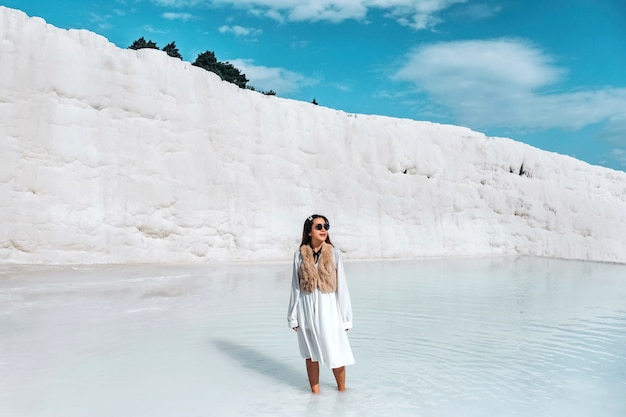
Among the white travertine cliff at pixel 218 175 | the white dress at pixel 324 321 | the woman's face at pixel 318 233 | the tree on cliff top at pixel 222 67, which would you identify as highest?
the tree on cliff top at pixel 222 67

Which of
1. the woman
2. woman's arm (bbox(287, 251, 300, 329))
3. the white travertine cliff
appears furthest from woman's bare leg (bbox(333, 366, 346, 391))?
the white travertine cliff

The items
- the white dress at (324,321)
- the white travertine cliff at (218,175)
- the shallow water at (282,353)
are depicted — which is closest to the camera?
the shallow water at (282,353)

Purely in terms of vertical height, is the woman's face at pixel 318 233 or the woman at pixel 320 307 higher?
the woman's face at pixel 318 233

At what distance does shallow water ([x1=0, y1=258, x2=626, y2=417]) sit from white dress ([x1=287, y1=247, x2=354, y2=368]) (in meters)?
0.29

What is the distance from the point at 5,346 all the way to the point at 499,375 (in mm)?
4409

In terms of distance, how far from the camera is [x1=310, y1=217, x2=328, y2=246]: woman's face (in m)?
4.27

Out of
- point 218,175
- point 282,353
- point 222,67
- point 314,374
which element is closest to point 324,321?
point 314,374

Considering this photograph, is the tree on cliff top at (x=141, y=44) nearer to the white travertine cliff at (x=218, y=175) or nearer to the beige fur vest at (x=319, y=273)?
the white travertine cliff at (x=218, y=175)

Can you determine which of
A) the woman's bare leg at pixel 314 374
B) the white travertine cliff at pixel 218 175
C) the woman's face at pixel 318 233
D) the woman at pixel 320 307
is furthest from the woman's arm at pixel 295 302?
the white travertine cliff at pixel 218 175

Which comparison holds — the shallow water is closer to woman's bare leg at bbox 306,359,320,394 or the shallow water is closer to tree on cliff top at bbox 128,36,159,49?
woman's bare leg at bbox 306,359,320,394

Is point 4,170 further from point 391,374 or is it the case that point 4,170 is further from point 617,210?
point 617,210

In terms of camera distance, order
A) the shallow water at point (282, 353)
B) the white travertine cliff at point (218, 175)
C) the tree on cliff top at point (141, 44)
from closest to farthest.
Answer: the shallow water at point (282, 353) → the white travertine cliff at point (218, 175) → the tree on cliff top at point (141, 44)

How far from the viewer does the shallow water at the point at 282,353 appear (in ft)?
12.7

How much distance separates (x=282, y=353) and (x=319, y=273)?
1478mm
